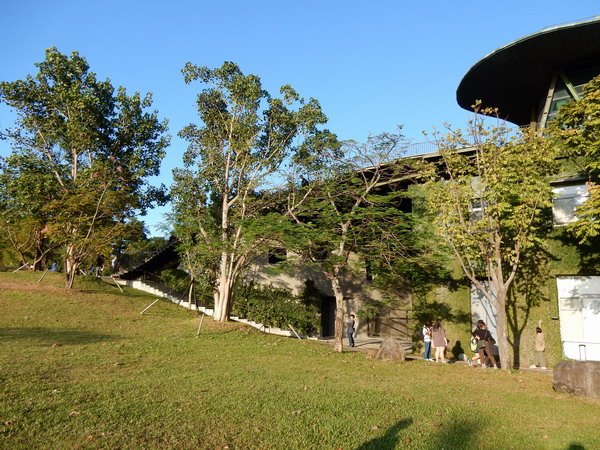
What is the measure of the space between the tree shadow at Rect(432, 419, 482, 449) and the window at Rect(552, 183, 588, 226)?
1190 centimetres

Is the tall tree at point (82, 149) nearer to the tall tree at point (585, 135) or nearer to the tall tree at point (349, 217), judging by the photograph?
the tall tree at point (349, 217)

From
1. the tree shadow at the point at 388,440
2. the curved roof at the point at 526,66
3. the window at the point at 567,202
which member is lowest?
the tree shadow at the point at 388,440

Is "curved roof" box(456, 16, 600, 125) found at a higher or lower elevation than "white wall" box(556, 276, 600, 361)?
higher

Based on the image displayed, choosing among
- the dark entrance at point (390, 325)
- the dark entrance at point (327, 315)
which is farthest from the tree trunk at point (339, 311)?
the dark entrance at point (390, 325)

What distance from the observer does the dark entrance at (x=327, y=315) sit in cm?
2612

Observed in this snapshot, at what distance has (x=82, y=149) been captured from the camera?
78.6 ft

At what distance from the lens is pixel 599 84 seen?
44.6 ft

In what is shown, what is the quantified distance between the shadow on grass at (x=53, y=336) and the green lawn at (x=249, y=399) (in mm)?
34

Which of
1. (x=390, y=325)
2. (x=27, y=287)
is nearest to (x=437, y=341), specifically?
(x=390, y=325)

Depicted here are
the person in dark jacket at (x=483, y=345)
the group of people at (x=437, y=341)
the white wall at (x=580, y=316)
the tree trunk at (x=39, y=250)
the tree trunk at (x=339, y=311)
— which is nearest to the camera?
the person in dark jacket at (x=483, y=345)

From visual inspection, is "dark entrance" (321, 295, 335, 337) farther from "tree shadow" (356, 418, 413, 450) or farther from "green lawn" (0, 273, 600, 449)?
"tree shadow" (356, 418, 413, 450)

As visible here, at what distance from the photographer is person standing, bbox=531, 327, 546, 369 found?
15922 millimetres

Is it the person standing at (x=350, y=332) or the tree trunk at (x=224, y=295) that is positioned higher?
the tree trunk at (x=224, y=295)

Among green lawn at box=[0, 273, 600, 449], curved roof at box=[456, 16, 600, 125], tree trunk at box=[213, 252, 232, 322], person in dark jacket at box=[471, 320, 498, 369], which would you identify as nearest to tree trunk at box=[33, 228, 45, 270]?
tree trunk at box=[213, 252, 232, 322]
